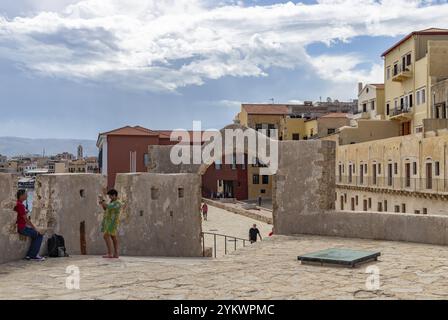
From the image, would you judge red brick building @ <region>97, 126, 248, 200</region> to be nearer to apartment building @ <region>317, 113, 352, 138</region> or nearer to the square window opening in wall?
apartment building @ <region>317, 113, 352, 138</region>

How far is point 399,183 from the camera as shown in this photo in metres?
37.9

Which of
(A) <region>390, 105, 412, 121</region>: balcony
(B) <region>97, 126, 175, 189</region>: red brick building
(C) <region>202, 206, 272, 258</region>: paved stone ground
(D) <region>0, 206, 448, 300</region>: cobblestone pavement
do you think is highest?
(A) <region>390, 105, 412, 121</region>: balcony

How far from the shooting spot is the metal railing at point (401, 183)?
32.4 m

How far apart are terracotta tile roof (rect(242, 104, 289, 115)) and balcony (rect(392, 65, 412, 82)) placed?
2272cm

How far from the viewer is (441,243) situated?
37.4ft

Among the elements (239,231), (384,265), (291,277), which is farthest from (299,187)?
(239,231)

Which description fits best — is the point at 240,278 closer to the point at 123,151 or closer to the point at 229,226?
the point at 229,226

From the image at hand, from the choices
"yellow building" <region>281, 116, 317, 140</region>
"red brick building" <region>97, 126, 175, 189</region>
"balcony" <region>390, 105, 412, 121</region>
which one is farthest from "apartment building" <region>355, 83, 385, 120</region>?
"red brick building" <region>97, 126, 175, 189</region>

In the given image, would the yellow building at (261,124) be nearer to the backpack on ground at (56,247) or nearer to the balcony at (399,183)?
the balcony at (399,183)

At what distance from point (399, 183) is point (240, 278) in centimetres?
3208

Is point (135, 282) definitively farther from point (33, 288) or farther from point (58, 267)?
point (58, 267)

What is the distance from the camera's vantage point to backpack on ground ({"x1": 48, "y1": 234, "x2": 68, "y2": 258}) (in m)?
10.9

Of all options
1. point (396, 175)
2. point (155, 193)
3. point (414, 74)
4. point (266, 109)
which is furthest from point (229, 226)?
point (266, 109)
